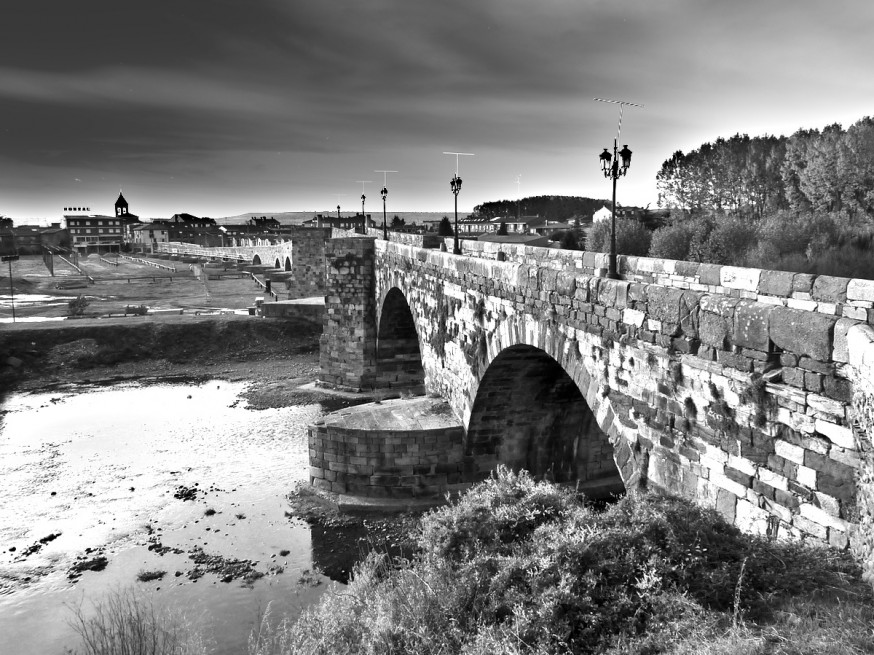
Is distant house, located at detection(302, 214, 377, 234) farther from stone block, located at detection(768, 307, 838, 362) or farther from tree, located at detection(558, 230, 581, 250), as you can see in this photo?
stone block, located at detection(768, 307, 838, 362)

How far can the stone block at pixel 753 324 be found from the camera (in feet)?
20.5

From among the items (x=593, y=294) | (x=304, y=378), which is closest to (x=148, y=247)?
(x=304, y=378)

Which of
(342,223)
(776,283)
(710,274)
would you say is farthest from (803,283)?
(342,223)

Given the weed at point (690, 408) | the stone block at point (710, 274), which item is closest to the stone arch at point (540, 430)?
the stone block at point (710, 274)

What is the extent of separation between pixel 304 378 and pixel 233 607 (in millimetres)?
19125

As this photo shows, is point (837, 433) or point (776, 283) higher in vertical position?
point (776, 283)

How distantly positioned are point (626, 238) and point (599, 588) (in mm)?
37289

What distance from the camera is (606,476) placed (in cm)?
1730

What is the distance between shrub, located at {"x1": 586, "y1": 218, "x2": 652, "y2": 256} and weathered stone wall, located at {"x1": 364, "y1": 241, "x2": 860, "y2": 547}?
29604mm

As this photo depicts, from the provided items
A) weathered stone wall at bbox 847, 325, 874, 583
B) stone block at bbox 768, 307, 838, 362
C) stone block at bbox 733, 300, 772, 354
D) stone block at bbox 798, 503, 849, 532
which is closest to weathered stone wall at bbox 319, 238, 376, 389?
stone block at bbox 733, 300, 772, 354

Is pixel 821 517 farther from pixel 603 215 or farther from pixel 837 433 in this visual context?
pixel 603 215

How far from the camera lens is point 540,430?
1652 centimetres

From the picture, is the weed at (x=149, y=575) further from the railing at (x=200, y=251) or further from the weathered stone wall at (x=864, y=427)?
the railing at (x=200, y=251)

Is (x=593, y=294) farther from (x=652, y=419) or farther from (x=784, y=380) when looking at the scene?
(x=784, y=380)
